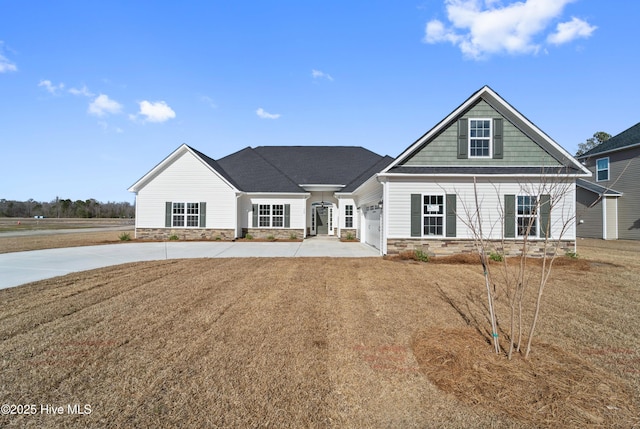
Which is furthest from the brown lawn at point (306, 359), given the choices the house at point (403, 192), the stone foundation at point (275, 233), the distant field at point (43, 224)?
the distant field at point (43, 224)

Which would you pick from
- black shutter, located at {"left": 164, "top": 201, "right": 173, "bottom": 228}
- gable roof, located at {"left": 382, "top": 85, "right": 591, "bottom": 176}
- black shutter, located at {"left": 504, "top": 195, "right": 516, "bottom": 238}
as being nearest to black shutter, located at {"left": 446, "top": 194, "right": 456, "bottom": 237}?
gable roof, located at {"left": 382, "top": 85, "right": 591, "bottom": 176}

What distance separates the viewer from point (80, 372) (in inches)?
137

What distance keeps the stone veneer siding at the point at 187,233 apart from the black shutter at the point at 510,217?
14.2 meters

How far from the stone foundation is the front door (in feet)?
10.5

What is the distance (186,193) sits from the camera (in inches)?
762

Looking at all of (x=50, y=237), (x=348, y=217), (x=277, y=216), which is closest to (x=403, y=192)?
(x=348, y=217)

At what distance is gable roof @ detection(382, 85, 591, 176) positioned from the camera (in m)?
12.3

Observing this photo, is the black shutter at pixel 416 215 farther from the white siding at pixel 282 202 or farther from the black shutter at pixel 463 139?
the white siding at pixel 282 202

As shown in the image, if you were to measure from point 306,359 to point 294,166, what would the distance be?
21.7 m

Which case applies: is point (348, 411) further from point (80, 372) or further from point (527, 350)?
point (80, 372)

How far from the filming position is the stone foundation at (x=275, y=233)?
20203 mm

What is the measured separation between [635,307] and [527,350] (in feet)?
14.0

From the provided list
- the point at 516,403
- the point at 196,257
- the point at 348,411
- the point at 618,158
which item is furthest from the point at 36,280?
the point at 618,158

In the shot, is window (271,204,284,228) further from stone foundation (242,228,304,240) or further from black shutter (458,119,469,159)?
black shutter (458,119,469,159)
